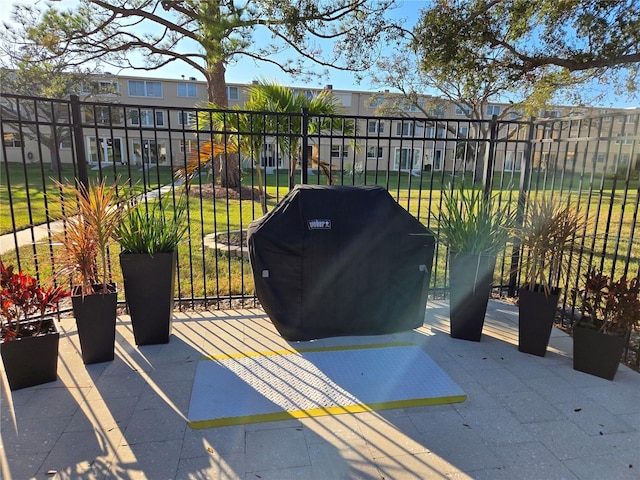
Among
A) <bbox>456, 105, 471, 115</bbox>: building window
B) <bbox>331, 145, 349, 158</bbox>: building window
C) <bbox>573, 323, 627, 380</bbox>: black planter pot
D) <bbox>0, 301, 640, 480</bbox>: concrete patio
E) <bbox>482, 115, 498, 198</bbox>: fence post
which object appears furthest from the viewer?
<bbox>456, 105, 471, 115</bbox>: building window

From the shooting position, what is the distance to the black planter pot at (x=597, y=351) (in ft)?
9.70

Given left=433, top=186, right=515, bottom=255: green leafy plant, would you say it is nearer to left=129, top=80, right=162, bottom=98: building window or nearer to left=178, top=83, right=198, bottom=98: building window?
left=178, top=83, right=198, bottom=98: building window

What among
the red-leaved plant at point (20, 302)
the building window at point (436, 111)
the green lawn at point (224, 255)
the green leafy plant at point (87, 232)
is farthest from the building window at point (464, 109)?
the red-leaved plant at point (20, 302)

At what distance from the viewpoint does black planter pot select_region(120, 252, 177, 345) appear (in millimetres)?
3193

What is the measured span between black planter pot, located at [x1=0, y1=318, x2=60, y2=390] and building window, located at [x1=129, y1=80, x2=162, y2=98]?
3308 cm

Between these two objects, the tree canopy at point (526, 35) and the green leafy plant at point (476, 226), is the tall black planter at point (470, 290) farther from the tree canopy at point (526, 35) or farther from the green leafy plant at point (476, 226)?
the tree canopy at point (526, 35)

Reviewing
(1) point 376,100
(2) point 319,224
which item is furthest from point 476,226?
(1) point 376,100

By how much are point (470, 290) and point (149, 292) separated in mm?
2753

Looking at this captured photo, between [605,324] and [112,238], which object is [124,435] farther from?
[605,324]

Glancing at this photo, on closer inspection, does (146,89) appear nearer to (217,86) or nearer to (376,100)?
(376,100)

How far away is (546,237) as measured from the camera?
127 inches

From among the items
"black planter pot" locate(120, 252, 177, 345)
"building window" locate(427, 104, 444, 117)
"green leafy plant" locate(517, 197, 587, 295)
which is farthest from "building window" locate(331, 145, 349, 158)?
"building window" locate(427, 104, 444, 117)

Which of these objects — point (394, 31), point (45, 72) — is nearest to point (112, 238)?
point (394, 31)

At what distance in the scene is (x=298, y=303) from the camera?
3.36 meters
